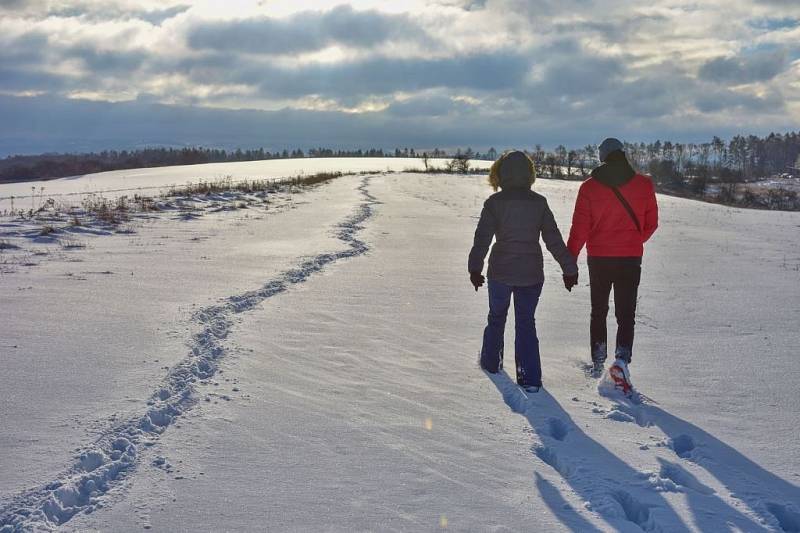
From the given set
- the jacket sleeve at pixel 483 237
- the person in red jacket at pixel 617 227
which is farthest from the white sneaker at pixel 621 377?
the jacket sleeve at pixel 483 237

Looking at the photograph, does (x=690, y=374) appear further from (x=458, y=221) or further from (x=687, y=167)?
(x=687, y=167)

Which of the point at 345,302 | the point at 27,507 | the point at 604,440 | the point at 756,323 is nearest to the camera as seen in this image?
the point at 27,507

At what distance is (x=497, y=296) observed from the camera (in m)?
4.29

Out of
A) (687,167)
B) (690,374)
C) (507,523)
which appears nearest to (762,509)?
(507,523)

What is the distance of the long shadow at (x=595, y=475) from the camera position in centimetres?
251

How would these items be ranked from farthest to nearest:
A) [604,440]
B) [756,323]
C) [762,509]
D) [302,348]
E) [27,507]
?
[756,323] < [302,348] < [604,440] < [762,509] < [27,507]

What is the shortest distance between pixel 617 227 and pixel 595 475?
204cm

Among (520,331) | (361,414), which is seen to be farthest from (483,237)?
(361,414)

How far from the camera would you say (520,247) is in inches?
164

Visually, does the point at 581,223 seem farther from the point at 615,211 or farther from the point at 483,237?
the point at 483,237

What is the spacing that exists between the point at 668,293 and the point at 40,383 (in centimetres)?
754

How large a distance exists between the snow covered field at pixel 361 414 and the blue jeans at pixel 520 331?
186 mm

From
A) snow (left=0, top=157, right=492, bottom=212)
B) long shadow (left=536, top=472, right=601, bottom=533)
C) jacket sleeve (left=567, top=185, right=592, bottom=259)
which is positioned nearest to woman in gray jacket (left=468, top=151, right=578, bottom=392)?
jacket sleeve (left=567, top=185, right=592, bottom=259)

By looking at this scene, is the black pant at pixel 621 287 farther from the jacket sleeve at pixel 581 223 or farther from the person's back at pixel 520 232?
the person's back at pixel 520 232
